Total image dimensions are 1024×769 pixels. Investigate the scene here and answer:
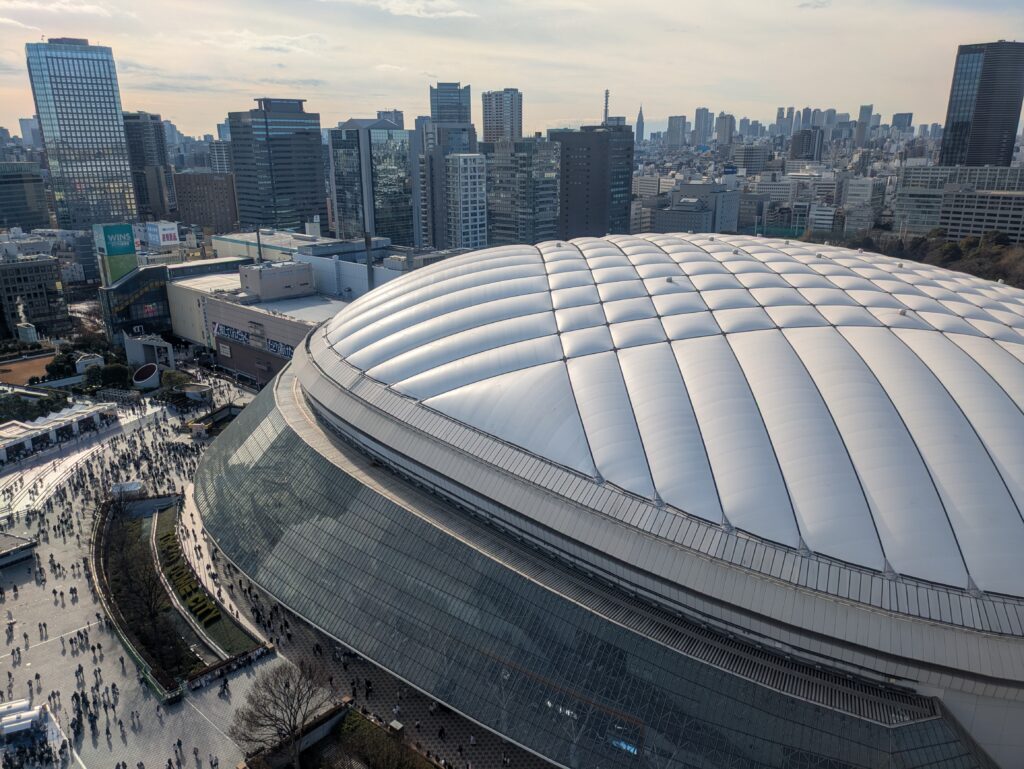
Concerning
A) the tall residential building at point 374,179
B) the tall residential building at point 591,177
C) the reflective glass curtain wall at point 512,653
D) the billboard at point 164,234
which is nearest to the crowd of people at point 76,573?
the reflective glass curtain wall at point 512,653

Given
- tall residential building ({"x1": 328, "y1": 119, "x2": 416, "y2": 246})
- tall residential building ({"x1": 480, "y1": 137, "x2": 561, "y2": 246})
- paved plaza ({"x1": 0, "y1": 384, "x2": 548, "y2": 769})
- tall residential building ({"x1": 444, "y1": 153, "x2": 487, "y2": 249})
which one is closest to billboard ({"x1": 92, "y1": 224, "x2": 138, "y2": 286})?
tall residential building ({"x1": 328, "y1": 119, "x2": 416, "y2": 246})

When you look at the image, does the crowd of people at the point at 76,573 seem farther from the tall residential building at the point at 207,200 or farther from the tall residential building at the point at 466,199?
the tall residential building at the point at 207,200

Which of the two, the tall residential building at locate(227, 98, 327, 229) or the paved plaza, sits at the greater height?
the tall residential building at locate(227, 98, 327, 229)

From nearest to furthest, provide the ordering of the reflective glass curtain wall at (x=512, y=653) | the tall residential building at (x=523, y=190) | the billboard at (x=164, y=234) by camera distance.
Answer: the reflective glass curtain wall at (x=512, y=653), the billboard at (x=164, y=234), the tall residential building at (x=523, y=190)

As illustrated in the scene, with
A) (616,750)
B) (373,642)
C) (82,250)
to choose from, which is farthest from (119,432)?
(82,250)

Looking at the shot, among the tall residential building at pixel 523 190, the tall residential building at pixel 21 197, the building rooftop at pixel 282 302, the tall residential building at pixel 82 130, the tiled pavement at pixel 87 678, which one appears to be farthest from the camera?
the tall residential building at pixel 21 197

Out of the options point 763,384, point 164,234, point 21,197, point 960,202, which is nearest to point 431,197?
point 164,234

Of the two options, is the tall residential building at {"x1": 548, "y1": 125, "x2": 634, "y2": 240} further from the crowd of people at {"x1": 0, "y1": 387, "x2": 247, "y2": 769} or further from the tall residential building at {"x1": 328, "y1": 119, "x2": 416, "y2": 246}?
the crowd of people at {"x1": 0, "y1": 387, "x2": 247, "y2": 769}

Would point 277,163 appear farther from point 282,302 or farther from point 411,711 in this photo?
point 411,711
